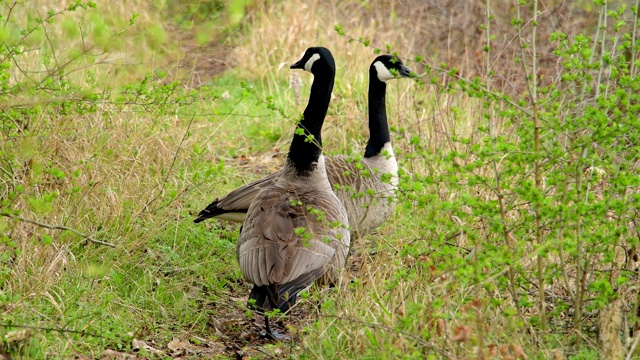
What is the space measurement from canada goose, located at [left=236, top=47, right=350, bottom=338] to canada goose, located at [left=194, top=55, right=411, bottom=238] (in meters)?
0.25

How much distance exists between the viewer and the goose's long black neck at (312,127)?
6.18 meters

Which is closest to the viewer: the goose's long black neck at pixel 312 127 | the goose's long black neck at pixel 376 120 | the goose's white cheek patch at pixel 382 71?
the goose's long black neck at pixel 312 127

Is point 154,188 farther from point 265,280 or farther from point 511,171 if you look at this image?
point 511,171

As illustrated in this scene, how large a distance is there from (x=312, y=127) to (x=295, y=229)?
1.69 m

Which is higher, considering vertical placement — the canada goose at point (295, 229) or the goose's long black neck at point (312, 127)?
the goose's long black neck at point (312, 127)

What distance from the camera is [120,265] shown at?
5.89 metres

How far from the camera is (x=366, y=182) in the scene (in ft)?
22.4

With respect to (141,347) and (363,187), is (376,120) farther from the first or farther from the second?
(141,347)

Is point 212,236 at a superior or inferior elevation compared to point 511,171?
inferior

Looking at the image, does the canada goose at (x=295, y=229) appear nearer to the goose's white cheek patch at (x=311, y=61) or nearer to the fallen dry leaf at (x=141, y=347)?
the goose's white cheek patch at (x=311, y=61)

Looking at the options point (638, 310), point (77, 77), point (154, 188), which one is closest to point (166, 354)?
point (154, 188)

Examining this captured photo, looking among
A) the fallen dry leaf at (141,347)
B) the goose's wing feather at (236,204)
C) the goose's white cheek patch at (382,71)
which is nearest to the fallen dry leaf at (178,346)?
the fallen dry leaf at (141,347)

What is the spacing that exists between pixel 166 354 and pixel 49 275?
2.87ft

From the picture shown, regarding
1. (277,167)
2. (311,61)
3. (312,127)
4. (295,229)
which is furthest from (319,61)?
(277,167)
